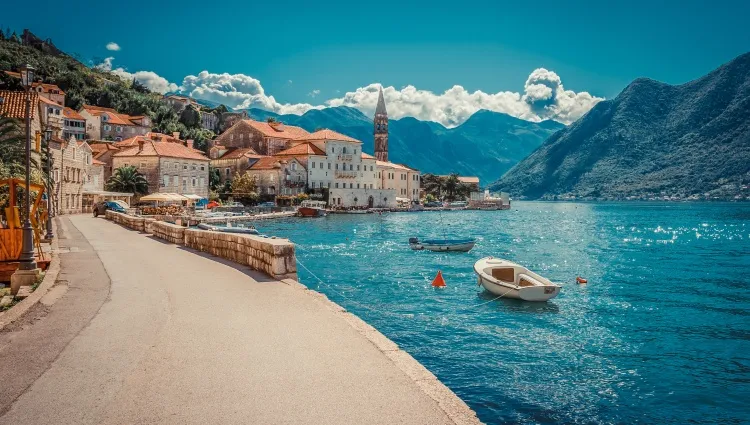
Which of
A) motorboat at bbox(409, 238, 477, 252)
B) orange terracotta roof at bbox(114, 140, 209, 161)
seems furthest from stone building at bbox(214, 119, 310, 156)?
motorboat at bbox(409, 238, 477, 252)

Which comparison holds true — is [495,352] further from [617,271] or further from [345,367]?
[617,271]

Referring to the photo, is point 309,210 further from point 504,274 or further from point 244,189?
point 504,274

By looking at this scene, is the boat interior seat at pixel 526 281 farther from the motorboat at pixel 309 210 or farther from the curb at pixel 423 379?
the motorboat at pixel 309 210

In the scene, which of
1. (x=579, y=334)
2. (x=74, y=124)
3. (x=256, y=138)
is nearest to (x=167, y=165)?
(x=256, y=138)

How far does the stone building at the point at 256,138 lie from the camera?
109 m

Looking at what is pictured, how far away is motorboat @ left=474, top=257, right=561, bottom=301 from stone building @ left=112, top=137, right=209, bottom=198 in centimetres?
6387

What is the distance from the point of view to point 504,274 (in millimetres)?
23109

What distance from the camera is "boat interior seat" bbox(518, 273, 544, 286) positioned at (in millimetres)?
21125

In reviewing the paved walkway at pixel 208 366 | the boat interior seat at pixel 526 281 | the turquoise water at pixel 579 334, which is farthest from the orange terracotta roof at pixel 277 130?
the paved walkway at pixel 208 366

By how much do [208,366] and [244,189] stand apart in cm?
8769

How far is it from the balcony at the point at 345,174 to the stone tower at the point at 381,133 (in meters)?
35.5

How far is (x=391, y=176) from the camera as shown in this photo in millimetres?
134750

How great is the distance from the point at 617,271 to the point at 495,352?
2104cm

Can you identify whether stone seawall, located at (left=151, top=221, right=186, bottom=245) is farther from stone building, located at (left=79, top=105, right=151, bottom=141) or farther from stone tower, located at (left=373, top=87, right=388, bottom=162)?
stone tower, located at (left=373, top=87, right=388, bottom=162)
